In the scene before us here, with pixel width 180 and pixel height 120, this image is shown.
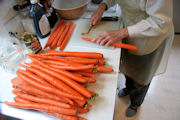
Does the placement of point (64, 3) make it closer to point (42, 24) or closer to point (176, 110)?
point (42, 24)

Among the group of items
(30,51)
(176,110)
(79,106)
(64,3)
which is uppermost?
(64,3)

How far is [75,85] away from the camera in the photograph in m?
0.59

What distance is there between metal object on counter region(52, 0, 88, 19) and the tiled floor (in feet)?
3.29

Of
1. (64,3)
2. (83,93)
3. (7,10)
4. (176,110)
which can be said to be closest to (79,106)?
(83,93)

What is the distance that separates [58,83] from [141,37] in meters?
0.58

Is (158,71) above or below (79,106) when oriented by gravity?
below

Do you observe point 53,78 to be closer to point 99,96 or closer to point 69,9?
point 99,96

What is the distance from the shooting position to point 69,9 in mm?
978

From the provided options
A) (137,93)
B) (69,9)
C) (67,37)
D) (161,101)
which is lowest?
(161,101)

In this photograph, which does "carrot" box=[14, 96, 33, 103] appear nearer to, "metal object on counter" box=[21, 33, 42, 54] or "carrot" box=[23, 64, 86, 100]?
"carrot" box=[23, 64, 86, 100]

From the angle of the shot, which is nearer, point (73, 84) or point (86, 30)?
point (73, 84)

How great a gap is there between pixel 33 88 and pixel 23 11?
634 millimetres

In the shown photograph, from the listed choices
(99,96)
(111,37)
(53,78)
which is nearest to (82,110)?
(99,96)

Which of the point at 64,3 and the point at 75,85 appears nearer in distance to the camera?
the point at 75,85
